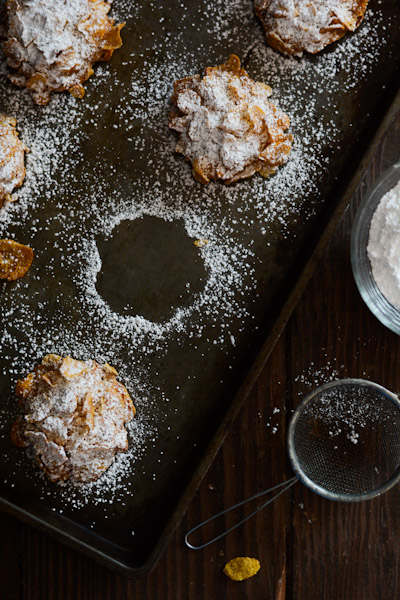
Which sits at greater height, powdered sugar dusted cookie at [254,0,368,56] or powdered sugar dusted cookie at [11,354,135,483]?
powdered sugar dusted cookie at [254,0,368,56]

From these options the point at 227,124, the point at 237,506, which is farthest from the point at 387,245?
the point at 237,506

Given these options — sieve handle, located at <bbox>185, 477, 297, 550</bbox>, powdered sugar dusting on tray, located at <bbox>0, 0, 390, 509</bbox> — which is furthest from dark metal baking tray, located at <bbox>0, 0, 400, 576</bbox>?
sieve handle, located at <bbox>185, 477, 297, 550</bbox>

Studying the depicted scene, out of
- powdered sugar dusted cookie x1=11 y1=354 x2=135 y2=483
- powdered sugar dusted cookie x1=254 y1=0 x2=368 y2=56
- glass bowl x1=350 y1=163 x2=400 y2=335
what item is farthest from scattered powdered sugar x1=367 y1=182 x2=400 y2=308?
powdered sugar dusted cookie x1=11 y1=354 x2=135 y2=483

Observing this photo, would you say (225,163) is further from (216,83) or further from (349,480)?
(349,480)

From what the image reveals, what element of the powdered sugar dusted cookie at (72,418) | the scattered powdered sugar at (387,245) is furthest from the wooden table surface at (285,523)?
the powdered sugar dusted cookie at (72,418)

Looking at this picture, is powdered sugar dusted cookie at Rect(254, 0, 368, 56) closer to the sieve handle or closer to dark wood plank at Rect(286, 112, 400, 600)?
dark wood plank at Rect(286, 112, 400, 600)

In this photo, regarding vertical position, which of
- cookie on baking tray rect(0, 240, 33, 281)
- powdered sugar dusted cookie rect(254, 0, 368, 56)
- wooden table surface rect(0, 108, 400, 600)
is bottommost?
wooden table surface rect(0, 108, 400, 600)

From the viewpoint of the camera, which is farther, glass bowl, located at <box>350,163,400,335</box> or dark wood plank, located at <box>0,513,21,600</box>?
dark wood plank, located at <box>0,513,21,600</box>
